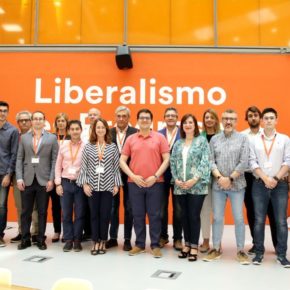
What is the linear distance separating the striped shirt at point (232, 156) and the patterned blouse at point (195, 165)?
5.1 inches

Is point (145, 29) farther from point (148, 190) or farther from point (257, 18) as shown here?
point (148, 190)

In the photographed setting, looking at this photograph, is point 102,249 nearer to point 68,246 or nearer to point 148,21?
point 68,246

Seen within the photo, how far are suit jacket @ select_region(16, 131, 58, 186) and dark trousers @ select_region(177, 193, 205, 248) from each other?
153 centimetres

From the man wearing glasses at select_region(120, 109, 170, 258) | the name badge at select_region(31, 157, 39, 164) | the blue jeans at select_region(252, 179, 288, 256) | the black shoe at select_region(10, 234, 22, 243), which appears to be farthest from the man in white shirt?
the black shoe at select_region(10, 234, 22, 243)

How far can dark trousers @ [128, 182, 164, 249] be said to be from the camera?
386cm

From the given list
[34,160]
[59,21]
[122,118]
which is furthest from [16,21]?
[122,118]

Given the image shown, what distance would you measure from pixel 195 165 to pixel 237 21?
3.72m

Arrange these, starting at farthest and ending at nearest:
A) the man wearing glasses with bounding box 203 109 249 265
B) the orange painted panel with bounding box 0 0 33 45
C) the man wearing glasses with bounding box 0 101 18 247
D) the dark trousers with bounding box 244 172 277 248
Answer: the orange painted panel with bounding box 0 0 33 45 → the man wearing glasses with bounding box 0 101 18 247 → the dark trousers with bounding box 244 172 277 248 → the man wearing glasses with bounding box 203 109 249 265

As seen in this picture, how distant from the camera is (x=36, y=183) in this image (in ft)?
13.5

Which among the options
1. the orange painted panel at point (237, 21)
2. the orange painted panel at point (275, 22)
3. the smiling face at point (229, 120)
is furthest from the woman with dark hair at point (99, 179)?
the orange painted panel at point (275, 22)

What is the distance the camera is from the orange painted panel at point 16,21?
649 centimetres

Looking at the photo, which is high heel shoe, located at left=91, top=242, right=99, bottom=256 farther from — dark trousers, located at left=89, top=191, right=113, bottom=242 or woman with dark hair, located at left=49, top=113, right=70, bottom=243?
woman with dark hair, located at left=49, top=113, right=70, bottom=243

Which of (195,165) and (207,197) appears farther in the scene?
(207,197)

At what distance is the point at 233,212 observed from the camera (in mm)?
3719
